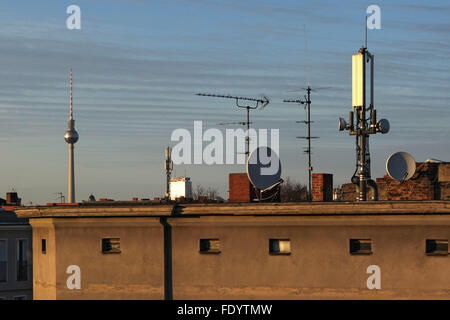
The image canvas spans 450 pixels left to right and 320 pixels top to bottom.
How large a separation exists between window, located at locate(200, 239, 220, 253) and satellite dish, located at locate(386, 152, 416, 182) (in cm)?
728

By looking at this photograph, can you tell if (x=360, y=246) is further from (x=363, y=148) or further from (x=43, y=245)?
(x=43, y=245)

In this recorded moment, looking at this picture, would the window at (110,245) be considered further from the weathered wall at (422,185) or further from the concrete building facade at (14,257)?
the concrete building facade at (14,257)

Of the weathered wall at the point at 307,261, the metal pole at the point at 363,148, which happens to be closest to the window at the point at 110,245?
the weathered wall at the point at 307,261

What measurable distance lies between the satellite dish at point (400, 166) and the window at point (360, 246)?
12.2ft

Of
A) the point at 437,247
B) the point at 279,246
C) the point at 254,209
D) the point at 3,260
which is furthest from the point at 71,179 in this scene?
the point at 437,247

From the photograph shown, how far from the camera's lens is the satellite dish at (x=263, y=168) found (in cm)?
3231

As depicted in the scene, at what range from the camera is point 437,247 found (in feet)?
92.0

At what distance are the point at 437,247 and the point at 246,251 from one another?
23.1 feet

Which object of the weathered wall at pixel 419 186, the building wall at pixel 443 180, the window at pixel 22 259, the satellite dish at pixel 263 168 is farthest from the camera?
the window at pixel 22 259

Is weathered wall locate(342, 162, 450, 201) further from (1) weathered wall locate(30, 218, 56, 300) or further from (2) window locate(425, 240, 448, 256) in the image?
(1) weathered wall locate(30, 218, 56, 300)

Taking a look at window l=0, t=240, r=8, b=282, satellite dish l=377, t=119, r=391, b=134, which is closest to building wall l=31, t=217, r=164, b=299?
satellite dish l=377, t=119, r=391, b=134

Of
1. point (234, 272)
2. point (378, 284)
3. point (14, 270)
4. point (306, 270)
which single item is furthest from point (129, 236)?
point (14, 270)

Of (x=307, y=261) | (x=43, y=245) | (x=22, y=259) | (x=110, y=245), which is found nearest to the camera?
(x=307, y=261)

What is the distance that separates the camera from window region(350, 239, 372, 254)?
95.0 feet
